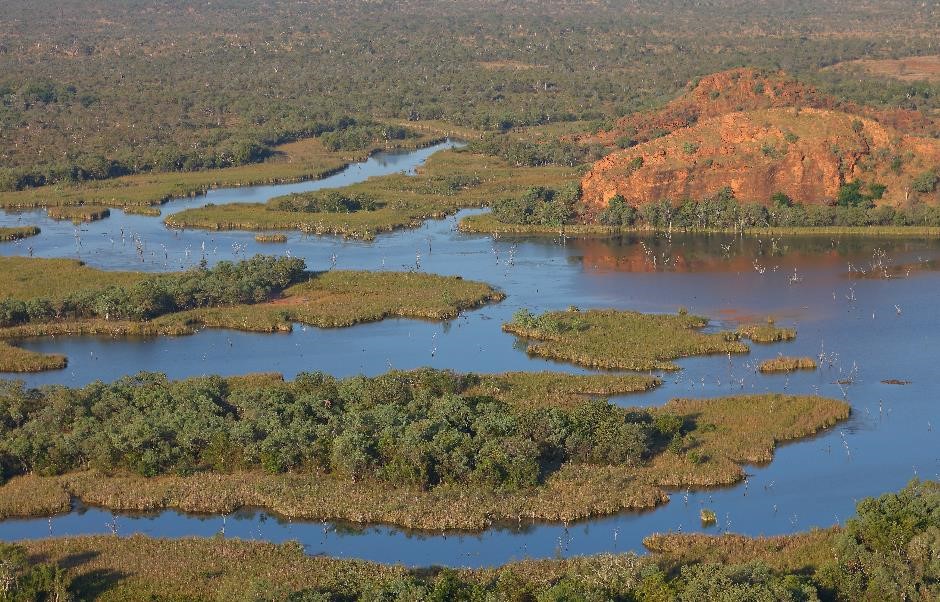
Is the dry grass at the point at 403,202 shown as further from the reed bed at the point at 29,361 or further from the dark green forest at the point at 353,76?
the reed bed at the point at 29,361

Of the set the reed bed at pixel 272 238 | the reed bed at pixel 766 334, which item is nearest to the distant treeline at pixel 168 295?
the reed bed at pixel 272 238

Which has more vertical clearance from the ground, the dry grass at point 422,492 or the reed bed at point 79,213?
the reed bed at point 79,213

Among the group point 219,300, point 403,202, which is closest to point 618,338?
point 219,300

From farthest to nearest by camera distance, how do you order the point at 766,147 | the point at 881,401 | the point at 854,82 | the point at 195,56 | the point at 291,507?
the point at 195,56, the point at 854,82, the point at 766,147, the point at 881,401, the point at 291,507

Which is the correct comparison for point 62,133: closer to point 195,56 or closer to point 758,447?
point 195,56

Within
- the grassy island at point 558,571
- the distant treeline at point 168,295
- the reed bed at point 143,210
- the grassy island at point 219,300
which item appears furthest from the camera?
the reed bed at point 143,210

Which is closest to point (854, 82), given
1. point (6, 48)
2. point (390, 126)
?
point (390, 126)
